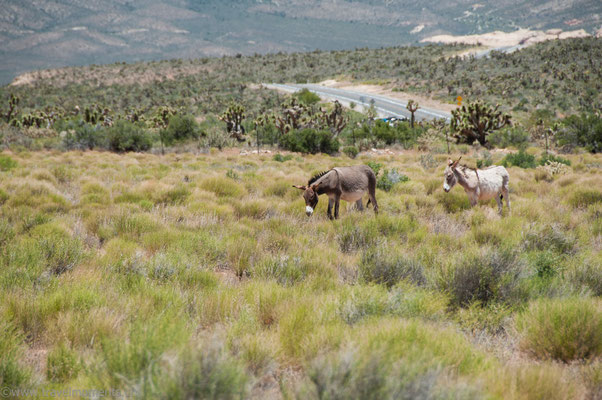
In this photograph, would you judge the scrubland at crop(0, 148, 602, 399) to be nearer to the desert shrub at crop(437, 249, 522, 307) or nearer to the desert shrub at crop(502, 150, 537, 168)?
the desert shrub at crop(437, 249, 522, 307)

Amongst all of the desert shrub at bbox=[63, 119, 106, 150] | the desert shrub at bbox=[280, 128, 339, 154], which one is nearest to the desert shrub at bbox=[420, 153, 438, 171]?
the desert shrub at bbox=[280, 128, 339, 154]

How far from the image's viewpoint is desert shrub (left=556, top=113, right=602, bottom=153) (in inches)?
871

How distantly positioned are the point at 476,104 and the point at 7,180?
87.6ft

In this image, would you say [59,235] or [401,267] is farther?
[59,235]

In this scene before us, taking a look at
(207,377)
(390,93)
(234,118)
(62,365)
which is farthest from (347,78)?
(207,377)

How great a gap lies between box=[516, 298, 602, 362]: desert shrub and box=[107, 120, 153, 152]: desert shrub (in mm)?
25576

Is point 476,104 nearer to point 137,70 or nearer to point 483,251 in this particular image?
point 483,251

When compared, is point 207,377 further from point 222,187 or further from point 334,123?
point 334,123

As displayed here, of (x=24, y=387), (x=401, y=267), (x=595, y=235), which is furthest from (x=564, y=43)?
(x=24, y=387)

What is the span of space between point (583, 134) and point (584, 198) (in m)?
16.6

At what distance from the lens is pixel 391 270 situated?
5.17 meters

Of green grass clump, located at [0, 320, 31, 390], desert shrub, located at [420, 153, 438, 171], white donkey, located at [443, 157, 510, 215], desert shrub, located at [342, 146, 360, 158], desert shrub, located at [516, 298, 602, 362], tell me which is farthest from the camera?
desert shrub, located at [342, 146, 360, 158]

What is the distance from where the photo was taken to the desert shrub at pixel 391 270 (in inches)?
199

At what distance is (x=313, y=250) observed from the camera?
6164 mm
